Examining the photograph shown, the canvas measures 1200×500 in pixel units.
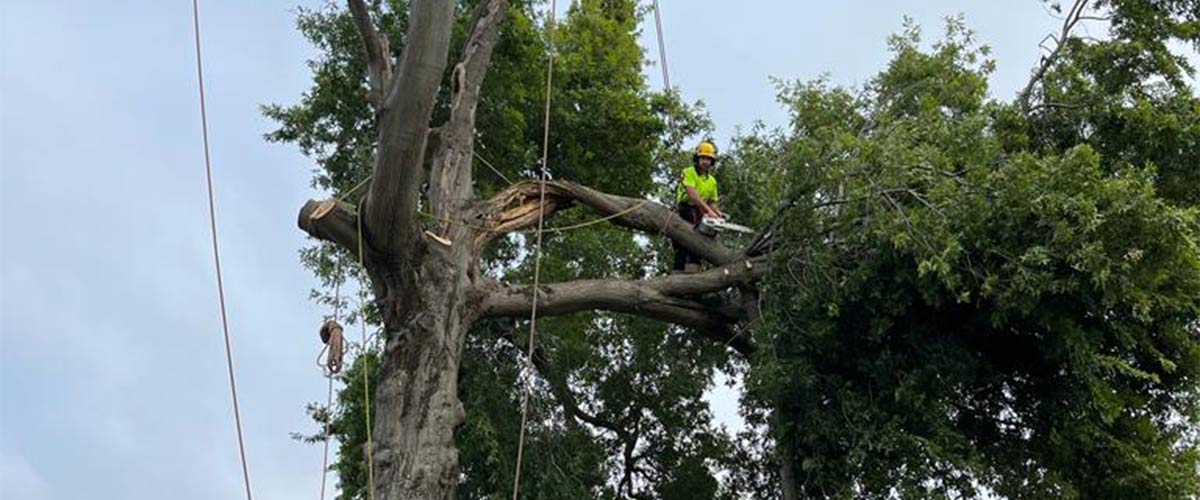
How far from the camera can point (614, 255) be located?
1162cm

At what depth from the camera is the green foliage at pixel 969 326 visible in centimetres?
741

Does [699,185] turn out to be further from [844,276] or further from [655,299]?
[844,276]

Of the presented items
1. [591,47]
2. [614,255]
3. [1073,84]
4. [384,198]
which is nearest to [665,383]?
[614,255]

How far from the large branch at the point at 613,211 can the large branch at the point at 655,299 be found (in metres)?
0.23

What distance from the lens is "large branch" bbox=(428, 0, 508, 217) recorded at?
834cm

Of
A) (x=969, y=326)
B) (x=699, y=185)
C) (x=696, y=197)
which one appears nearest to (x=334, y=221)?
(x=696, y=197)

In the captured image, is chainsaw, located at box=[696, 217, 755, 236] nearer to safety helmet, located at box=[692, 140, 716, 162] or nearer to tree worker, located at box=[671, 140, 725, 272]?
tree worker, located at box=[671, 140, 725, 272]

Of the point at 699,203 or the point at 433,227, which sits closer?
the point at 433,227

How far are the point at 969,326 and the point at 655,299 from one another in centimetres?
211

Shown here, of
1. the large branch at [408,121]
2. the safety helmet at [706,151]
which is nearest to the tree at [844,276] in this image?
the large branch at [408,121]

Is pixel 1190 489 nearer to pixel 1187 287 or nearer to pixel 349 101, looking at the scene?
pixel 1187 287

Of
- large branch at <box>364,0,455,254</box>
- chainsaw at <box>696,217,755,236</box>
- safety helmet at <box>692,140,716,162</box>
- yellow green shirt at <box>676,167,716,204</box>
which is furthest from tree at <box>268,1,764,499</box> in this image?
safety helmet at <box>692,140,716,162</box>

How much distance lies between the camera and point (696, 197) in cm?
938

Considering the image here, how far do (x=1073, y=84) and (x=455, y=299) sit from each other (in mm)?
5093
